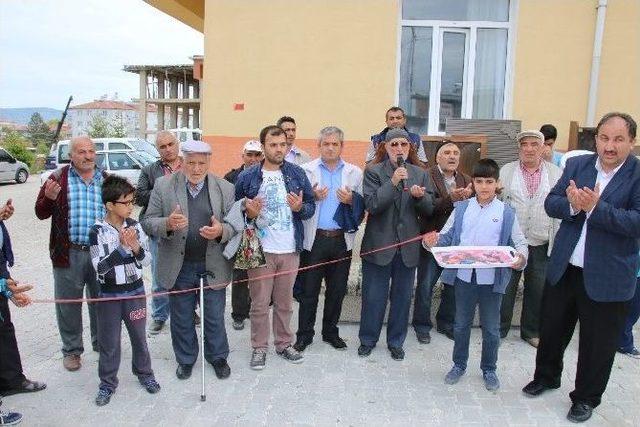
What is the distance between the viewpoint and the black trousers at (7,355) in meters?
3.74

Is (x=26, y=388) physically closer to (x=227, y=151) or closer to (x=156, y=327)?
(x=156, y=327)

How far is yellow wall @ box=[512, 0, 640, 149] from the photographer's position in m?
7.11

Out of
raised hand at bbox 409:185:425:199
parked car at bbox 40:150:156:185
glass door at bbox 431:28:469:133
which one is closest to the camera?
raised hand at bbox 409:185:425:199

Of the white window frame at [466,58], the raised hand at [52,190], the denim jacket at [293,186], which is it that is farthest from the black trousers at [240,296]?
the white window frame at [466,58]

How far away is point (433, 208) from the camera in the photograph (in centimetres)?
444

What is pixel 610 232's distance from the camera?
342cm

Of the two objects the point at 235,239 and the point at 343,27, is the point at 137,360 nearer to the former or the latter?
A: the point at 235,239

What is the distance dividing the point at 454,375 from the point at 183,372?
2.14m

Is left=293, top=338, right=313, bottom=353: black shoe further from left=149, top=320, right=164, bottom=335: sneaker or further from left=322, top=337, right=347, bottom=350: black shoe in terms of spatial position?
left=149, top=320, right=164, bottom=335: sneaker

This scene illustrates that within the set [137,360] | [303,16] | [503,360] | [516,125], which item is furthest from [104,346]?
[516,125]

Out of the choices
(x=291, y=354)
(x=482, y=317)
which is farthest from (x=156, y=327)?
(x=482, y=317)

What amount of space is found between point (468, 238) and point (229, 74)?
475 centimetres

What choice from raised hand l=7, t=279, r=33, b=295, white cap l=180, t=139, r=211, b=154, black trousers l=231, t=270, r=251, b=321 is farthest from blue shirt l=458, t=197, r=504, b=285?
raised hand l=7, t=279, r=33, b=295

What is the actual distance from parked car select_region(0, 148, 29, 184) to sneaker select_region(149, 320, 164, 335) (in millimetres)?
20454
